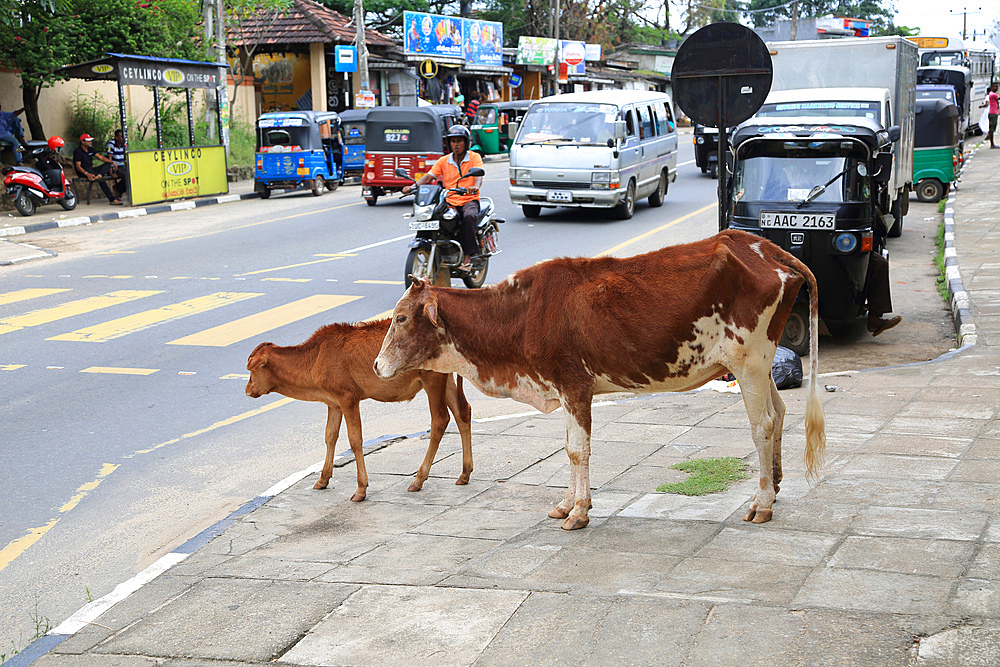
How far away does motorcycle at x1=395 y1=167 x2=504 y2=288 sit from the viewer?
41.9ft

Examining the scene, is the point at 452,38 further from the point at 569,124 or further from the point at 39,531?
the point at 39,531

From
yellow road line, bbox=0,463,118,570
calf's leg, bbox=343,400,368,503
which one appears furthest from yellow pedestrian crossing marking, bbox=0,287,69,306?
calf's leg, bbox=343,400,368,503

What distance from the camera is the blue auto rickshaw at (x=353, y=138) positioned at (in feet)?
93.6

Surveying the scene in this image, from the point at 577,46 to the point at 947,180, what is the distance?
3290cm

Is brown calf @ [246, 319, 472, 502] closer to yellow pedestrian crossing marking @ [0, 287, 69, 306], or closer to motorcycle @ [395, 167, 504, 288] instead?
motorcycle @ [395, 167, 504, 288]

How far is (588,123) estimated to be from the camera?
2031 centimetres

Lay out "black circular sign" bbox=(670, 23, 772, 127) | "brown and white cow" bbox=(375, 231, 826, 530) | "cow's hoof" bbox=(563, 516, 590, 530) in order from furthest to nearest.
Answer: "black circular sign" bbox=(670, 23, 772, 127) → "cow's hoof" bbox=(563, 516, 590, 530) → "brown and white cow" bbox=(375, 231, 826, 530)

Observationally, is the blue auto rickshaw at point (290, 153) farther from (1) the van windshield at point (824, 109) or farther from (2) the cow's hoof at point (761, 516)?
(2) the cow's hoof at point (761, 516)

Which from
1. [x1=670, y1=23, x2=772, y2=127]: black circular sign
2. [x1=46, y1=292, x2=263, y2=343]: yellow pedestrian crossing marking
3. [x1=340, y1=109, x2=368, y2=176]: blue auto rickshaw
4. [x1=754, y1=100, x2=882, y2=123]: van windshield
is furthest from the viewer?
[x1=340, y1=109, x2=368, y2=176]: blue auto rickshaw

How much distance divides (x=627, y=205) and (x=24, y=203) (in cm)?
1249

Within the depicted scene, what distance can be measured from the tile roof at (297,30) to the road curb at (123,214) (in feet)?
45.7

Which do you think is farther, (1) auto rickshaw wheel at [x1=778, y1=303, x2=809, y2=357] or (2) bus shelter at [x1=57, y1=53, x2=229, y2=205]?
(2) bus shelter at [x1=57, y1=53, x2=229, y2=205]

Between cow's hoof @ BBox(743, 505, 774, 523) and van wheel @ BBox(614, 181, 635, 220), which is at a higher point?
van wheel @ BBox(614, 181, 635, 220)

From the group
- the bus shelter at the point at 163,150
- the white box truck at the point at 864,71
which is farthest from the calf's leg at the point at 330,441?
the bus shelter at the point at 163,150
